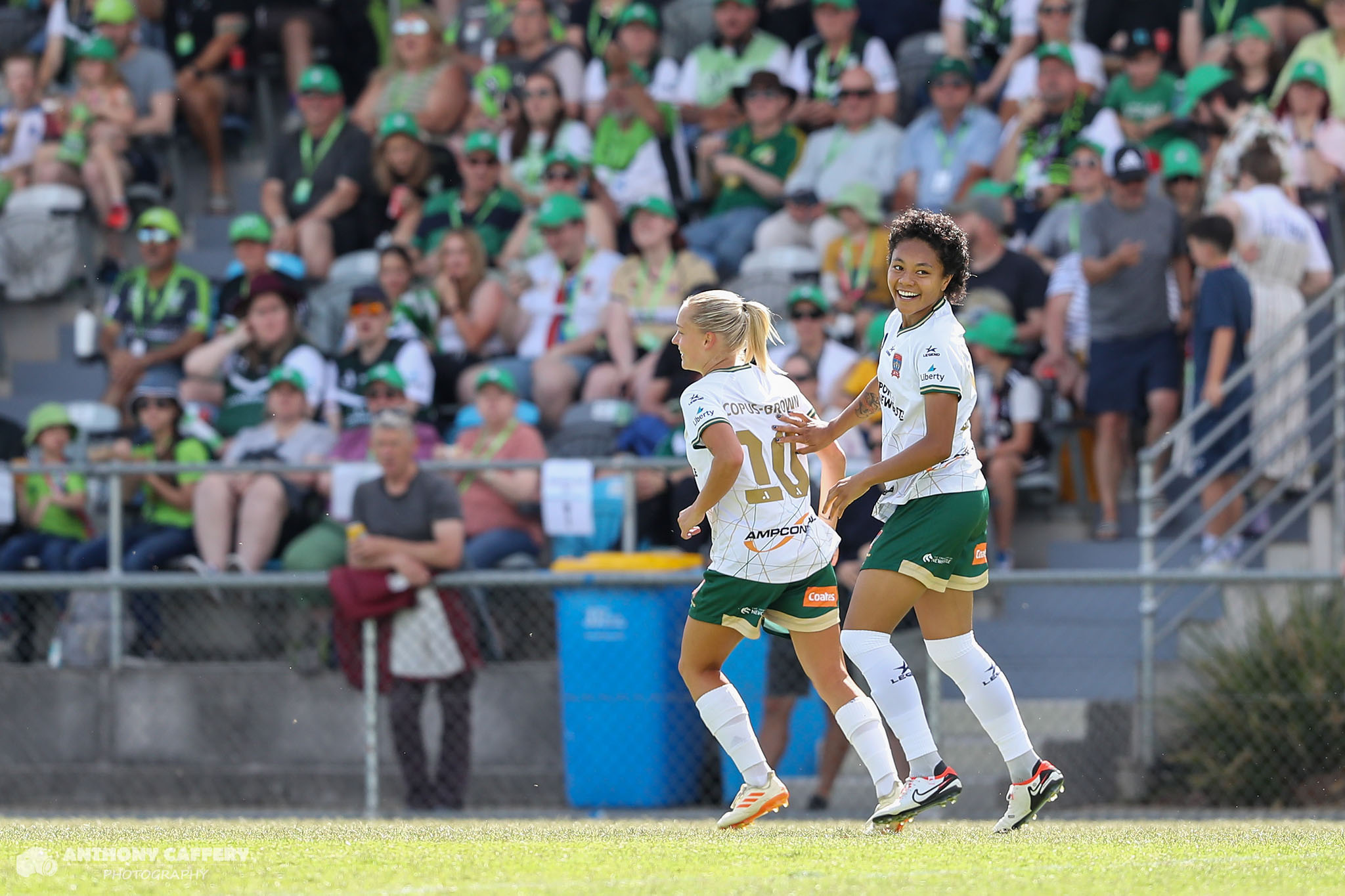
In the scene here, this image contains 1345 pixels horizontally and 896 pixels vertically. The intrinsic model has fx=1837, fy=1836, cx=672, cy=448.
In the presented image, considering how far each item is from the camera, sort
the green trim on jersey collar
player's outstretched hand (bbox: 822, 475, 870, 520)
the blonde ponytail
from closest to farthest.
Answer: player's outstretched hand (bbox: 822, 475, 870, 520), the green trim on jersey collar, the blonde ponytail

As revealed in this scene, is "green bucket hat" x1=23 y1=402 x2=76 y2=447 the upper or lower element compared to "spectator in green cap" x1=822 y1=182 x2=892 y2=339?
lower

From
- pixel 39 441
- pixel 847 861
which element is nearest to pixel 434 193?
pixel 39 441

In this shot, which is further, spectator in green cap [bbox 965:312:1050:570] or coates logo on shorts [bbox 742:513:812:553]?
spectator in green cap [bbox 965:312:1050:570]

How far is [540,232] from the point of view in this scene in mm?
12352

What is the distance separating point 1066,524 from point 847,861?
19.2 ft

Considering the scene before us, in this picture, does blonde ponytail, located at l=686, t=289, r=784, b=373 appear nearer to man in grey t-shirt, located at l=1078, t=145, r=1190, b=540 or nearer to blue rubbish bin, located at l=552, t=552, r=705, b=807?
blue rubbish bin, located at l=552, t=552, r=705, b=807

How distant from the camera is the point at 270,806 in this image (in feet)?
32.6

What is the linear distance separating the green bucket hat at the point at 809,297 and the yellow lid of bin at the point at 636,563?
5.96 feet

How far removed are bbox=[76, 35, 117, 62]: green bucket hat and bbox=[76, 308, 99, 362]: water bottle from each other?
2.55 meters

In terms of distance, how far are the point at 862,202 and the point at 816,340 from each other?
1.32 m

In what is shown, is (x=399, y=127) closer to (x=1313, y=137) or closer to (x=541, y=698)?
(x=541, y=698)

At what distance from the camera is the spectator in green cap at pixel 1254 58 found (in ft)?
38.3

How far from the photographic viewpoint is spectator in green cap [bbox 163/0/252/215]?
14.9 metres

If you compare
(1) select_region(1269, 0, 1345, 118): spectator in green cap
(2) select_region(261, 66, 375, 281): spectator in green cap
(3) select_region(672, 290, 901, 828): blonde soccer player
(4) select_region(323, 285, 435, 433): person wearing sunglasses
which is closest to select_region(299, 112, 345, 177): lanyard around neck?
(2) select_region(261, 66, 375, 281): spectator in green cap
